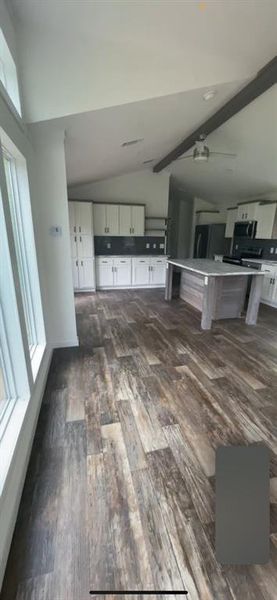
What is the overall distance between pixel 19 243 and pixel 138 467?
82.0 inches

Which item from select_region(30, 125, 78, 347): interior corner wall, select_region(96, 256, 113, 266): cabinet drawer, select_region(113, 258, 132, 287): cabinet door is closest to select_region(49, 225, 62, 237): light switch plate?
select_region(30, 125, 78, 347): interior corner wall

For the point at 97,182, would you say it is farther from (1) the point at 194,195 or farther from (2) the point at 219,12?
(2) the point at 219,12

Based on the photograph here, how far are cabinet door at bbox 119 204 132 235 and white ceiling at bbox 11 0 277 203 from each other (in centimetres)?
278

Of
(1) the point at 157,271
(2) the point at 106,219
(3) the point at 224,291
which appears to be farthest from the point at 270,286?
(2) the point at 106,219

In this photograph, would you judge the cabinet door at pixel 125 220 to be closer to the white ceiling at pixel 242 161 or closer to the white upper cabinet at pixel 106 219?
the white upper cabinet at pixel 106 219

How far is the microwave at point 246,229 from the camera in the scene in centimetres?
588

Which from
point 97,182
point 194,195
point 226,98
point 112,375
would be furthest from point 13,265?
point 194,195

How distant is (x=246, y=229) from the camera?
6.03m

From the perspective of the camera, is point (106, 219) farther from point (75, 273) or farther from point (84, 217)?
point (75, 273)

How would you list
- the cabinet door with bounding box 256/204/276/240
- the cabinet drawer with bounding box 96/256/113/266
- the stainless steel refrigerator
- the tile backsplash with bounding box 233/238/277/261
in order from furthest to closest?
the stainless steel refrigerator, the cabinet drawer with bounding box 96/256/113/266, the tile backsplash with bounding box 233/238/277/261, the cabinet door with bounding box 256/204/276/240

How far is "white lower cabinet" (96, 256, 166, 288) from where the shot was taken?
6074 millimetres

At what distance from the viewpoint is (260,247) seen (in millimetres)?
6051

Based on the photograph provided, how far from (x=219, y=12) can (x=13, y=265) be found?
2.33 meters

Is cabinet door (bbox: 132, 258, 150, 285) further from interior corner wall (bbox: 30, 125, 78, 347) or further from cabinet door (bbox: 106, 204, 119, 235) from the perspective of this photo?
interior corner wall (bbox: 30, 125, 78, 347)
